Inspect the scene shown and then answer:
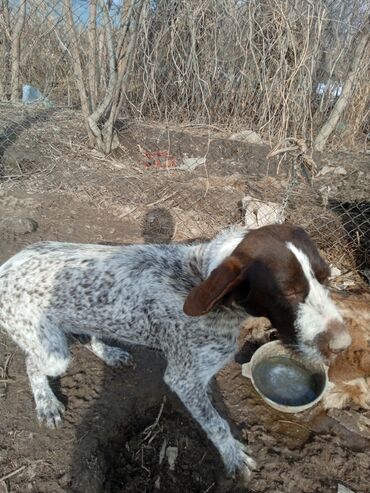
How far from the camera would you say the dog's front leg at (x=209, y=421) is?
9.24ft

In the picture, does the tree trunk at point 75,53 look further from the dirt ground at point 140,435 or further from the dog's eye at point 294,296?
the dog's eye at point 294,296

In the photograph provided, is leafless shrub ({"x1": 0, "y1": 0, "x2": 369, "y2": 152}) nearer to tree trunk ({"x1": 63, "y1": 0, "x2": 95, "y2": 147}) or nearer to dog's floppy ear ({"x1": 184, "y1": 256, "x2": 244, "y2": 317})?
tree trunk ({"x1": 63, "y1": 0, "x2": 95, "y2": 147})

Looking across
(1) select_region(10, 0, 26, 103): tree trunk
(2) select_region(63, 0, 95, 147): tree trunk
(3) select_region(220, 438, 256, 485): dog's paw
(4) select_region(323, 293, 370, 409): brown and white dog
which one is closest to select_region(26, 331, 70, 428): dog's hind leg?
(3) select_region(220, 438, 256, 485): dog's paw

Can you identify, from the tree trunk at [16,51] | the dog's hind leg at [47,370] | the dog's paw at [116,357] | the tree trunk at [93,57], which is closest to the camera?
the dog's hind leg at [47,370]

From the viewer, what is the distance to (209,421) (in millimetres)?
2844

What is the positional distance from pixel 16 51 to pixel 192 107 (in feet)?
11.5

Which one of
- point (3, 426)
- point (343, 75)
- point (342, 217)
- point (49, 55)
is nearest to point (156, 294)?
point (3, 426)

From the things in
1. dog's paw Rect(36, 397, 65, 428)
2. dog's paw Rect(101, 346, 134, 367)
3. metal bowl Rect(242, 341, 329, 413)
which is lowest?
dog's paw Rect(36, 397, 65, 428)

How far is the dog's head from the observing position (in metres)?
2.21

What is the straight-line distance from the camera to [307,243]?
2.35m

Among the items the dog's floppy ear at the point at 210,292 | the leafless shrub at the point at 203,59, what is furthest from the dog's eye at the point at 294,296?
the leafless shrub at the point at 203,59

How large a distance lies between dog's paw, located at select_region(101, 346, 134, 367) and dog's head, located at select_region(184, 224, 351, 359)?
5.40ft

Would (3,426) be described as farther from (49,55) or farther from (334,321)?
(49,55)

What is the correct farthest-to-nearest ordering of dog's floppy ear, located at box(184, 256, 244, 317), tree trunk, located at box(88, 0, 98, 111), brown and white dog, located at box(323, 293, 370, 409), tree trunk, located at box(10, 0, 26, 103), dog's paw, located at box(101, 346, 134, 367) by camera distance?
tree trunk, located at box(10, 0, 26, 103), tree trunk, located at box(88, 0, 98, 111), dog's paw, located at box(101, 346, 134, 367), brown and white dog, located at box(323, 293, 370, 409), dog's floppy ear, located at box(184, 256, 244, 317)
